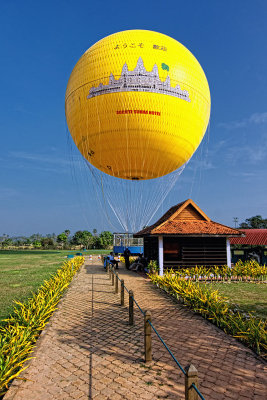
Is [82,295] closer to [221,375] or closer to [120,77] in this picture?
[221,375]

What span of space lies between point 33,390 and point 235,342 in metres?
4.75

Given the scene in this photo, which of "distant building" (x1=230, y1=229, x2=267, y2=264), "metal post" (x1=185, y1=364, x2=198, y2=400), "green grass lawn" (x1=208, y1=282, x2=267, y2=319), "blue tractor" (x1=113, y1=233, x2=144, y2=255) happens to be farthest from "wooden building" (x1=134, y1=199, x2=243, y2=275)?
"metal post" (x1=185, y1=364, x2=198, y2=400)

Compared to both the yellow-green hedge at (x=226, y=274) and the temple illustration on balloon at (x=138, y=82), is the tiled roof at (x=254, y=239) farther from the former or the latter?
the temple illustration on balloon at (x=138, y=82)

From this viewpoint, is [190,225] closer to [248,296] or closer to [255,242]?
[248,296]

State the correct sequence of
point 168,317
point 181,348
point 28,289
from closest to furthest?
point 181,348 < point 168,317 < point 28,289

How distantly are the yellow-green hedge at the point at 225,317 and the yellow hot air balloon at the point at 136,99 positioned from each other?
7.15 metres

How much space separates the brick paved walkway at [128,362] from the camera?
4.23 metres

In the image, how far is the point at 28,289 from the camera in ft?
43.5

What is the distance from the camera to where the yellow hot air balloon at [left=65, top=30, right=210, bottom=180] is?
447 inches

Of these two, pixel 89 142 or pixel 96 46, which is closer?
pixel 96 46

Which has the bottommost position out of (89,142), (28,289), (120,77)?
(28,289)

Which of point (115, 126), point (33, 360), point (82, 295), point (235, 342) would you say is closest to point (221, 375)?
point (235, 342)

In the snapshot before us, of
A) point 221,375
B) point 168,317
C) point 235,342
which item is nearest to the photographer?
point 221,375

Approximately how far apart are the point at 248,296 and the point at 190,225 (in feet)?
22.9
